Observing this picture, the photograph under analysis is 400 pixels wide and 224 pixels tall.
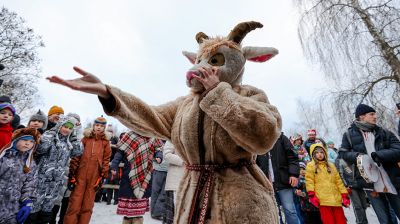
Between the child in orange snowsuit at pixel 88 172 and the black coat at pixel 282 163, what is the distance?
2.70 m

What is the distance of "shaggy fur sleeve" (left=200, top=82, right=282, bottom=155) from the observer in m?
1.39

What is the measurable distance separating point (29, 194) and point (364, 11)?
369 inches

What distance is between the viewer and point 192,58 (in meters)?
2.16

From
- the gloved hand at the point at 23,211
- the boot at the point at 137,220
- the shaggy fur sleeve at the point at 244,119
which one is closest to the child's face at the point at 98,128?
the boot at the point at 137,220

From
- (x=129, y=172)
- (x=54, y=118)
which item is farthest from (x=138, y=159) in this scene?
(x=54, y=118)

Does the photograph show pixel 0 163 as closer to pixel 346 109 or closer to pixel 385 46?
pixel 346 109

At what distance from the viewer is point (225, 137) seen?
154 cm

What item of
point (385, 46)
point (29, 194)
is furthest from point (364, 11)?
point (29, 194)

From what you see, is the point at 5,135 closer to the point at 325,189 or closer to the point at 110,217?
the point at 110,217

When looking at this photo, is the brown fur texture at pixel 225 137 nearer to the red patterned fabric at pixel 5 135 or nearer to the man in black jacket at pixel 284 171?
the red patterned fabric at pixel 5 135

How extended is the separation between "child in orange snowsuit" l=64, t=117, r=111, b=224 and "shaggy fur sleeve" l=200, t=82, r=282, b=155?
3679mm

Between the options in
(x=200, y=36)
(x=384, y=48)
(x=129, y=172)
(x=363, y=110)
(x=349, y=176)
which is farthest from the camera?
(x=384, y=48)

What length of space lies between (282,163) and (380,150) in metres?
1.48

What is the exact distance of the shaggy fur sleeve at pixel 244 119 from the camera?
54.7 inches
